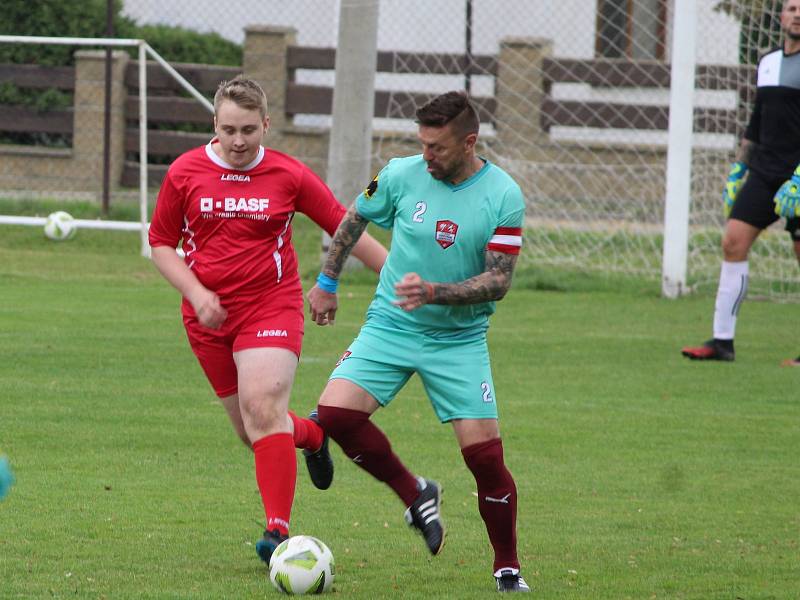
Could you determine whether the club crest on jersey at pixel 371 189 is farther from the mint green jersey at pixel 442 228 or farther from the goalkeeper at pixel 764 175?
the goalkeeper at pixel 764 175

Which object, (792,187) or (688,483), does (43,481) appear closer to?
(688,483)

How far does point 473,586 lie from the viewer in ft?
17.0

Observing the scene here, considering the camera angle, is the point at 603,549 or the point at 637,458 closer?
the point at 603,549

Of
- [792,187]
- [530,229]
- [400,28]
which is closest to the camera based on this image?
[792,187]

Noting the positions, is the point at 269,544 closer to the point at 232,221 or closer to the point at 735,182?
the point at 232,221

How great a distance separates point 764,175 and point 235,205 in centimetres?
574

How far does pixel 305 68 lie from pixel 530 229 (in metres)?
5.42

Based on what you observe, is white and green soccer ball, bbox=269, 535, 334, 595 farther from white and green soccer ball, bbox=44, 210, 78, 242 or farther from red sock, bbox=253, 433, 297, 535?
white and green soccer ball, bbox=44, 210, 78, 242

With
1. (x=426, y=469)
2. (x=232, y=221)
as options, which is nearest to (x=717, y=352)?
(x=426, y=469)

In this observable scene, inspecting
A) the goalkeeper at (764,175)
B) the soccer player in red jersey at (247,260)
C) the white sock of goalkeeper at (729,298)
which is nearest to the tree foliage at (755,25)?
the goalkeeper at (764,175)

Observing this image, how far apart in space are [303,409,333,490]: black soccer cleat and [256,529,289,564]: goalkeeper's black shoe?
2.24 feet

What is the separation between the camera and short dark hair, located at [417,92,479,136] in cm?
507

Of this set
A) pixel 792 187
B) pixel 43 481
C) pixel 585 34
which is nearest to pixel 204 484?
pixel 43 481

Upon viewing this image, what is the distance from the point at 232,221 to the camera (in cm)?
559
